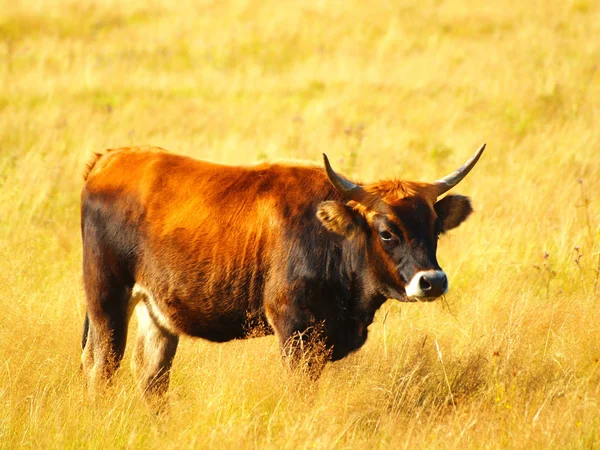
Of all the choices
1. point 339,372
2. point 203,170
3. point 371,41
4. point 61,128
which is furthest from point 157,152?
point 371,41

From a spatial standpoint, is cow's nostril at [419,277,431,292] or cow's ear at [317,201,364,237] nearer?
cow's nostril at [419,277,431,292]

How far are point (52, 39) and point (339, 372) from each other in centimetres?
1404

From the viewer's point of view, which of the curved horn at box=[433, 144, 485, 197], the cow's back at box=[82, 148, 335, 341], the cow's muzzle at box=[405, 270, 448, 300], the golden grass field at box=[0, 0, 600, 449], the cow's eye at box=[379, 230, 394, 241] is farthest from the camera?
the curved horn at box=[433, 144, 485, 197]

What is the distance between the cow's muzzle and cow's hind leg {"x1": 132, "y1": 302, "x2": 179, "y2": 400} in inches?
73.7

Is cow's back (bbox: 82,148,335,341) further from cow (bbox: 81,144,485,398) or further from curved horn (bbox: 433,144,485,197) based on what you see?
curved horn (bbox: 433,144,485,197)

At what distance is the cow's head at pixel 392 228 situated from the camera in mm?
5309

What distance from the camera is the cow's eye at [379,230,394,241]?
5.44m

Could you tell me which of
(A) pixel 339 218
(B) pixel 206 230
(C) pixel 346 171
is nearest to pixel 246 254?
(B) pixel 206 230

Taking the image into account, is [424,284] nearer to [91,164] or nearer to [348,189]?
[348,189]

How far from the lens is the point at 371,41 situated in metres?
18.3

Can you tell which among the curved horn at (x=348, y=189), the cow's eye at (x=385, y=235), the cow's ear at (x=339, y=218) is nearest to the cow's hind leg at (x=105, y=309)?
the cow's ear at (x=339, y=218)

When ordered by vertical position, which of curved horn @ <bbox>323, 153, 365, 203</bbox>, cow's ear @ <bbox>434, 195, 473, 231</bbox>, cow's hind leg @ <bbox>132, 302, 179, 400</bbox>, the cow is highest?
curved horn @ <bbox>323, 153, 365, 203</bbox>

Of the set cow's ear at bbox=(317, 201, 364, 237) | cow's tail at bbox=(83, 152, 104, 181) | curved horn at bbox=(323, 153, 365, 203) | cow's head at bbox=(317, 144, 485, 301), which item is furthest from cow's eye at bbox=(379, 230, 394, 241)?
cow's tail at bbox=(83, 152, 104, 181)

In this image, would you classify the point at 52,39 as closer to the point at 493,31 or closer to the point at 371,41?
the point at 371,41
